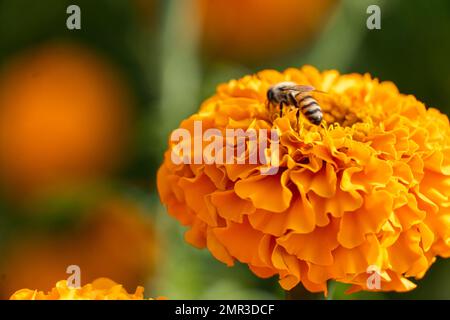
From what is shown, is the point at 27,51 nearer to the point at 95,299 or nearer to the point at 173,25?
the point at 173,25

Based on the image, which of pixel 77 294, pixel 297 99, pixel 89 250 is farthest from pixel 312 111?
pixel 89 250

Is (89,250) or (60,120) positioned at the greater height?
(60,120)

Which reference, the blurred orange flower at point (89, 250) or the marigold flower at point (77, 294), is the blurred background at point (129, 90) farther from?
the marigold flower at point (77, 294)

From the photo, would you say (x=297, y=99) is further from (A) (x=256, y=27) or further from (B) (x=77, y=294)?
(A) (x=256, y=27)

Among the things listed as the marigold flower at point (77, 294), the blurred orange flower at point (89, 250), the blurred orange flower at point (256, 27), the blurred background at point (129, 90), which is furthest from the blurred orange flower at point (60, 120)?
the marigold flower at point (77, 294)
